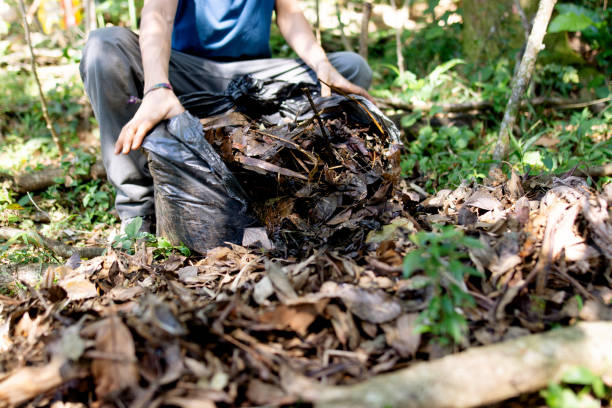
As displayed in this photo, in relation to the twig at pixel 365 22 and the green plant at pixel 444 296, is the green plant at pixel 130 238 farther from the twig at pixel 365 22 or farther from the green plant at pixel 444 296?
the twig at pixel 365 22

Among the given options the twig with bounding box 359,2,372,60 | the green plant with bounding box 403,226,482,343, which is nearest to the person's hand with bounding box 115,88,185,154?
the green plant with bounding box 403,226,482,343

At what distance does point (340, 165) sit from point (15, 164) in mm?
2860

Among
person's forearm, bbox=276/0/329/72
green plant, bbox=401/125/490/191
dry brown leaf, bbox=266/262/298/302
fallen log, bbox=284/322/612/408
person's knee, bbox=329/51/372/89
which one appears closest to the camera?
fallen log, bbox=284/322/612/408

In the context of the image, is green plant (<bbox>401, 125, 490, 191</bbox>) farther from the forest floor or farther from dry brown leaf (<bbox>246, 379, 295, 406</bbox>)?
dry brown leaf (<bbox>246, 379, 295, 406</bbox>)

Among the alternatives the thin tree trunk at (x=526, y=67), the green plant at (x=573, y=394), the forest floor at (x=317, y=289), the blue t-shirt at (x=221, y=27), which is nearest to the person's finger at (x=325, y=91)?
the forest floor at (x=317, y=289)

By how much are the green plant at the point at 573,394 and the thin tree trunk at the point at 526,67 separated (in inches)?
67.3

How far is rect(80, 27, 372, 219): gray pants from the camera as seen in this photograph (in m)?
2.41

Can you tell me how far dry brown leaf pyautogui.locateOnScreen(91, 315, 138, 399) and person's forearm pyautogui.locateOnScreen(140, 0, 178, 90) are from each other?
1.45m

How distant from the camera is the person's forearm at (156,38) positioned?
2240 millimetres

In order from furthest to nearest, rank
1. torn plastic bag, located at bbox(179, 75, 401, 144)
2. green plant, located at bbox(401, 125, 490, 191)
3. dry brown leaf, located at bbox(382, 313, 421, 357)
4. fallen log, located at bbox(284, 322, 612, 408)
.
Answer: green plant, located at bbox(401, 125, 490, 191) < torn plastic bag, located at bbox(179, 75, 401, 144) < dry brown leaf, located at bbox(382, 313, 421, 357) < fallen log, located at bbox(284, 322, 612, 408)

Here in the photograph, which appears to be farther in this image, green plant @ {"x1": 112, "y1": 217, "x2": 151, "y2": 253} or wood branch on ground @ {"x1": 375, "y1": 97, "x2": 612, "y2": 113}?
wood branch on ground @ {"x1": 375, "y1": 97, "x2": 612, "y2": 113}

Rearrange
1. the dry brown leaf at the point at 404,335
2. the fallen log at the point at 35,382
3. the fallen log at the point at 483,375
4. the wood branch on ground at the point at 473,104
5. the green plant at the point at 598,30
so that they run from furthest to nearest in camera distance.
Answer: the green plant at the point at 598,30
the wood branch on ground at the point at 473,104
the dry brown leaf at the point at 404,335
the fallen log at the point at 35,382
the fallen log at the point at 483,375

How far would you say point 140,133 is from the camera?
1976mm

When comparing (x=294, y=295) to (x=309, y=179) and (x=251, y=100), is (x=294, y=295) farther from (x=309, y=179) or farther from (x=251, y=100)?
(x=251, y=100)
